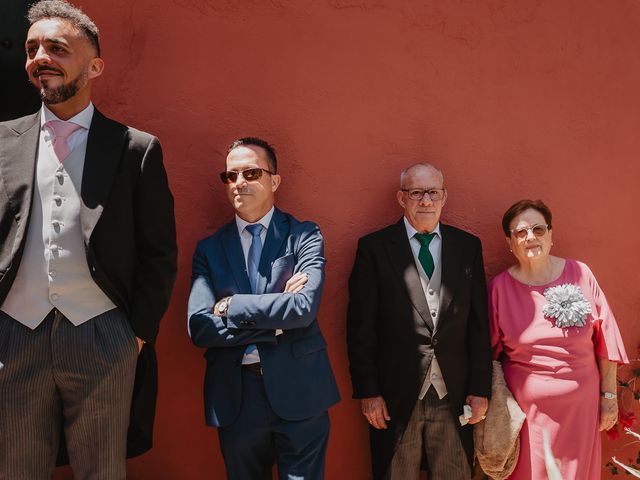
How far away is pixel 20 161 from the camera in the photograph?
2.31 m

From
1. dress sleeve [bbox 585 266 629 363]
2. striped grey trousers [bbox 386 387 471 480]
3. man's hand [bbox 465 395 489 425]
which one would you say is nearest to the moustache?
striped grey trousers [bbox 386 387 471 480]

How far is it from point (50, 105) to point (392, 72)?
1922 millimetres

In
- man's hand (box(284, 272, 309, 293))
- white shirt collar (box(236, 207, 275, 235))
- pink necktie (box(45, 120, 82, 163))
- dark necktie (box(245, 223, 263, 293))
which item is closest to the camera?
pink necktie (box(45, 120, 82, 163))

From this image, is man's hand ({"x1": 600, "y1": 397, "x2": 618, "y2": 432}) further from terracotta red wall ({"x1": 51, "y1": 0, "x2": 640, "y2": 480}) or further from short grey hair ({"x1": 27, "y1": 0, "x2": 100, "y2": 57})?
short grey hair ({"x1": 27, "y1": 0, "x2": 100, "y2": 57})

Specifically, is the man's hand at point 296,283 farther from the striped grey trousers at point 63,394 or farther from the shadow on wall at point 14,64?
the shadow on wall at point 14,64

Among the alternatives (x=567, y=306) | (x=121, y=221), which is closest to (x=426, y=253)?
(x=567, y=306)

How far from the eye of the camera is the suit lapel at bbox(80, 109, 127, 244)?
227 cm

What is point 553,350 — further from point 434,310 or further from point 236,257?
point 236,257

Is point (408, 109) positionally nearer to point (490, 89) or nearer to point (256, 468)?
point (490, 89)

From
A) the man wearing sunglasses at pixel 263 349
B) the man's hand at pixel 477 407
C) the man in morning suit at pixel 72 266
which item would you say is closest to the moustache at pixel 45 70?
the man in morning suit at pixel 72 266

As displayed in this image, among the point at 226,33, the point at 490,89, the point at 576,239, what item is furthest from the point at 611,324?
the point at 226,33

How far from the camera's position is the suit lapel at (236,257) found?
2.83 m

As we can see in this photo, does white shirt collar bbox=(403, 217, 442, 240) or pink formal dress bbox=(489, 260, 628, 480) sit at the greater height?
white shirt collar bbox=(403, 217, 442, 240)

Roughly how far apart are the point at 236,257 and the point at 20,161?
0.98m
